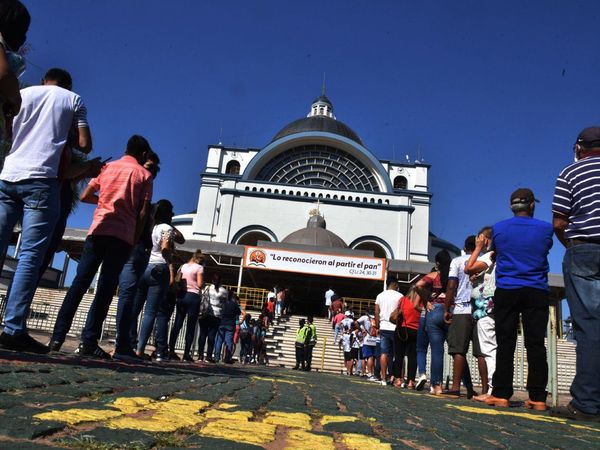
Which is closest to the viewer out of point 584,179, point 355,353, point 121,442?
point 121,442

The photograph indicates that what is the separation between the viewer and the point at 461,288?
5281 millimetres

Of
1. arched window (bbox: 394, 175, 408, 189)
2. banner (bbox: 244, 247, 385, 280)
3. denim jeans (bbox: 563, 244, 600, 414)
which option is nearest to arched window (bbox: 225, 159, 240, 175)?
arched window (bbox: 394, 175, 408, 189)

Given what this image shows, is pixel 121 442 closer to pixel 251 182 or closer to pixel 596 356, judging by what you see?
pixel 596 356

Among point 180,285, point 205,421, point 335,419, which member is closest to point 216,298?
point 180,285

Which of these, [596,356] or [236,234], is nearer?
[596,356]

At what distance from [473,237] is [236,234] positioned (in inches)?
1151

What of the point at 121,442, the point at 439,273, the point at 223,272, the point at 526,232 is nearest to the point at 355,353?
the point at 439,273

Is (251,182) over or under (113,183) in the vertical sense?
over

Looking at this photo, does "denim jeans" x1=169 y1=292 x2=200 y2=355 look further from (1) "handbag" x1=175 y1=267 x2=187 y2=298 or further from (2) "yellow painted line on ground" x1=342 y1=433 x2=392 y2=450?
(2) "yellow painted line on ground" x1=342 y1=433 x2=392 y2=450

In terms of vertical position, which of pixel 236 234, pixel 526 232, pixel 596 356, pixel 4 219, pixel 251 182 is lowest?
pixel 596 356

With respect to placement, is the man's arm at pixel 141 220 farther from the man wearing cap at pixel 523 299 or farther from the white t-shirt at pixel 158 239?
the man wearing cap at pixel 523 299

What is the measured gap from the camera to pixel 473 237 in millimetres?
5715

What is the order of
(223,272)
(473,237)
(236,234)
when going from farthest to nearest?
(236,234), (223,272), (473,237)

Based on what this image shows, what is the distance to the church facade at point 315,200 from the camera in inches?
1364
